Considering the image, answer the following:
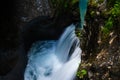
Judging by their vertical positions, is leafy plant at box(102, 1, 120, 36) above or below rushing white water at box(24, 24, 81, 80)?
above

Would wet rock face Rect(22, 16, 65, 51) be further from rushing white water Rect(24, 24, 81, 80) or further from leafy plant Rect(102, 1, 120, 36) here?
leafy plant Rect(102, 1, 120, 36)

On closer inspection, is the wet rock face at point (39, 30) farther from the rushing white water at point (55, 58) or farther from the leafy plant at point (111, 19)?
the leafy plant at point (111, 19)

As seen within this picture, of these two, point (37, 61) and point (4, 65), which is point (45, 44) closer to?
point (37, 61)

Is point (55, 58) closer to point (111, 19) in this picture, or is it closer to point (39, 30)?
point (39, 30)

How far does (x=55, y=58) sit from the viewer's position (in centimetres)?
653

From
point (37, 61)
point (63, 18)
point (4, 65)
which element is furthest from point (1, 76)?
point (63, 18)

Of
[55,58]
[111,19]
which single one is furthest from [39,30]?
[111,19]

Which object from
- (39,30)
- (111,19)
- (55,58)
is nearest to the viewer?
(111,19)

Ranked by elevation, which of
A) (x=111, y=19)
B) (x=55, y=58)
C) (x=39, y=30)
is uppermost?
(x=111, y=19)

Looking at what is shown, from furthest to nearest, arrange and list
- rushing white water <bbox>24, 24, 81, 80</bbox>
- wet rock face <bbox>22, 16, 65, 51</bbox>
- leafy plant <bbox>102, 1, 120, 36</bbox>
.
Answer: wet rock face <bbox>22, 16, 65, 51</bbox> → rushing white water <bbox>24, 24, 81, 80</bbox> → leafy plant <bbox>102, 1, 120, 36</bbox>

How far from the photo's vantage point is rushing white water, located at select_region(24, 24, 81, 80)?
5684mm

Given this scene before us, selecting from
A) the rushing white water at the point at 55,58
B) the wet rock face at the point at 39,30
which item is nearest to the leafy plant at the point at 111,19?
the rushing white water at the point at 55,58

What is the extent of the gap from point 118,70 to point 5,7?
4.36 meters

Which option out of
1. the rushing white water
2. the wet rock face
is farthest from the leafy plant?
the wet rock face
